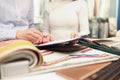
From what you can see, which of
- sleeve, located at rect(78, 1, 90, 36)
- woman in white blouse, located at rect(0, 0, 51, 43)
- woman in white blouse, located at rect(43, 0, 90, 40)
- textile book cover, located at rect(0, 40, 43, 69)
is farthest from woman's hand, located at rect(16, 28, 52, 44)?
sleeve, located at rect(78, 1, 90, 36)

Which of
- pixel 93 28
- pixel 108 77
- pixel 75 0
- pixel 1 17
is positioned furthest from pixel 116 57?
pixel 93 28

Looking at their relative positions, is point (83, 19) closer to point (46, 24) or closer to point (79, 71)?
point (46, 24)

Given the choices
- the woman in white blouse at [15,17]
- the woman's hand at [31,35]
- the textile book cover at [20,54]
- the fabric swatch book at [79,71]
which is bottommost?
the fabric swatch book at [79,71]

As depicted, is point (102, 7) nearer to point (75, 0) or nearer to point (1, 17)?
point (75, 0)

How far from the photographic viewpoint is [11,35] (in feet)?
2.74

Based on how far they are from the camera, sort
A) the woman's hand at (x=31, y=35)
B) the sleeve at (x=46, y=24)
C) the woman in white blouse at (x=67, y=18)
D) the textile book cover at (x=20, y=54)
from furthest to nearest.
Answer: the sleeve at (x=46, y=24), the woman in white blouse at (x=67, y=18), the woman's hand at (x=31, y=35), the textile book cover at (x=20, y=54)

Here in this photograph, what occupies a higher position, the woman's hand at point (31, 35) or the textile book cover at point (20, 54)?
the woman's hand at point (31, 35)

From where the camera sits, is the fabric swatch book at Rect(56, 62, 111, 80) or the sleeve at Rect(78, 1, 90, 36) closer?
the fabric swatch book at Rect(56, 62, 111, 80)

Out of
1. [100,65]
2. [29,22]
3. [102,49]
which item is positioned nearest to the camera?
[100,65]

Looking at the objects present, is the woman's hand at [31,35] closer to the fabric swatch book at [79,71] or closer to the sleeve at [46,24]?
the fabric swatch book at [79,71]

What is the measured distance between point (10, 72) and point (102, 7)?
265cm

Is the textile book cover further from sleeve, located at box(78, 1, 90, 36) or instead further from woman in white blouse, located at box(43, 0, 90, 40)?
sleeve, located at box(78, 1, 90, 36)

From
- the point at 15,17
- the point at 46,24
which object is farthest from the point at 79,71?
the point at 46,24

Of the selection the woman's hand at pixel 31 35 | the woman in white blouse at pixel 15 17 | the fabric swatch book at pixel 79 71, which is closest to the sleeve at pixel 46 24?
the woman in white blouse at pixel 15 17
